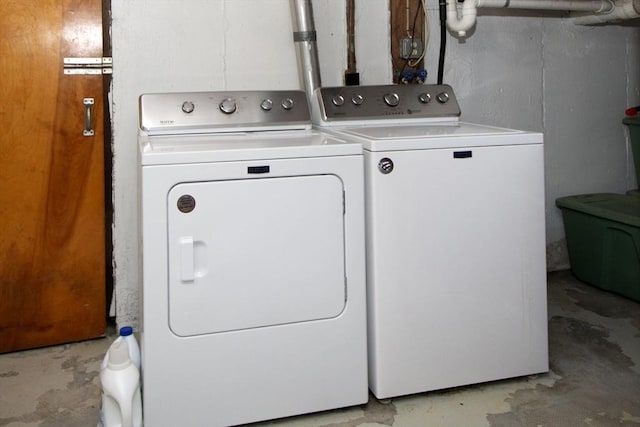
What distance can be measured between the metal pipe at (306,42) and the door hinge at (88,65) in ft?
2.76

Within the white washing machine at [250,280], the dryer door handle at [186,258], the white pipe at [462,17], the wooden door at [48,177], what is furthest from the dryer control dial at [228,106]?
the white pipe at [462,17]

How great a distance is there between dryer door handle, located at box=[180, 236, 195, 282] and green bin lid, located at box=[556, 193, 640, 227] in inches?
85.8

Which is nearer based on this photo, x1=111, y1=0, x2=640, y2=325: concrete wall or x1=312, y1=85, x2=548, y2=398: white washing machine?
x1=312, y1=85, x2=548, y2=398: white washing machine

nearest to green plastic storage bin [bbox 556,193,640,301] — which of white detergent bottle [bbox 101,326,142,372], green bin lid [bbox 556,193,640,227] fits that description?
green bin lid [bbox 556,193,640,227]

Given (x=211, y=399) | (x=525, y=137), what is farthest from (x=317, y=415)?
(x=525, y=137)

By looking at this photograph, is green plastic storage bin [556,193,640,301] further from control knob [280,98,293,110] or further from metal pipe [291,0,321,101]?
control knob [280,98,293,110]

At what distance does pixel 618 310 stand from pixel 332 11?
2.03 m

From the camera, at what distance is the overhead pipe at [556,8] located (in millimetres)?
2926

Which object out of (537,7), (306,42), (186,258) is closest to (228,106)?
(306,42)

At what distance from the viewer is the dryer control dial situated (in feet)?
7.74

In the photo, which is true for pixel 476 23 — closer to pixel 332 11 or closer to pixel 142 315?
pixel 332 11

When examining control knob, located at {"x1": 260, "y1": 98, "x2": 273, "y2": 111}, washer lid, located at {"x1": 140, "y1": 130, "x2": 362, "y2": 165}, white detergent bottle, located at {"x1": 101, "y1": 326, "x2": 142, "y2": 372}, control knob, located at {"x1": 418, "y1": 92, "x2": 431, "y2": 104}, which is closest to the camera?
washer lid, located at {"x1": 140, "y1": 130, "x2": 362, "y2": 165}

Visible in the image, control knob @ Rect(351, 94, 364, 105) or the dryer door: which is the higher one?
control knob @ Rect(351, 94, 364, 105)

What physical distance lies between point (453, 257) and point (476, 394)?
0.51m
